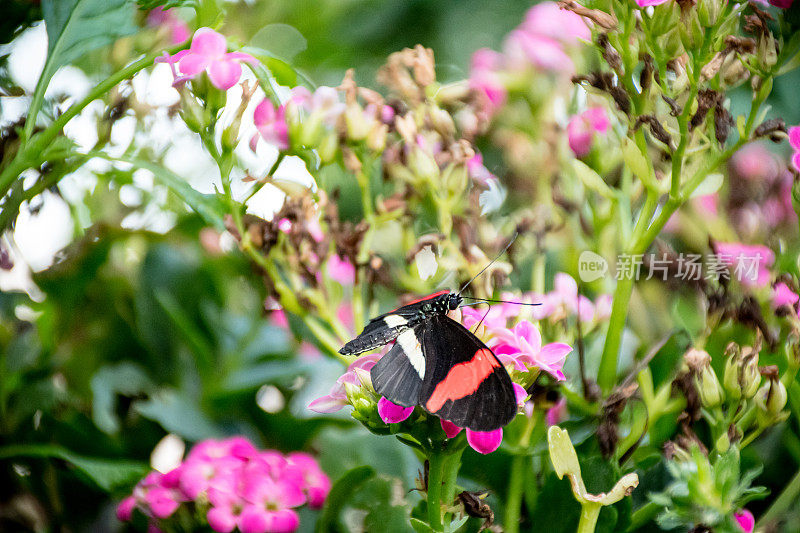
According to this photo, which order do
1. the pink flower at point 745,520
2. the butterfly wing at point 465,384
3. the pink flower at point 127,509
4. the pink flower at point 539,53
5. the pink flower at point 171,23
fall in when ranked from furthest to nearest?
1. the pink flower at point 539,53
2. the pink flower at point 171,23
3. the pink flower at point 127,509
4. the pink flower at point 745,520
5. the butterfly wing at point 465,384

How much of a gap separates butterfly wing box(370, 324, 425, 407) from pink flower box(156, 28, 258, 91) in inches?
7.7

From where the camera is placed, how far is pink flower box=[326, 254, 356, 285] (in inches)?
21.6

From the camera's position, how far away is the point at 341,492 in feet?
1.49

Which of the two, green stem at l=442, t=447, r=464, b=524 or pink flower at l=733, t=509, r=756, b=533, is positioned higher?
green stem at l=442, t=447, r=464, b=524

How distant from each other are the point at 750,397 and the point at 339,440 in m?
0.32

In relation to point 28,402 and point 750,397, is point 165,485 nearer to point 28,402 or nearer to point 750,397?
point 28,402

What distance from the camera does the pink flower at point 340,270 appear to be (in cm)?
55

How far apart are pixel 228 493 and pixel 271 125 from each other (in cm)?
25

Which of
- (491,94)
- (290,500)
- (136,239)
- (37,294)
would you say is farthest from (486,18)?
(290,500)

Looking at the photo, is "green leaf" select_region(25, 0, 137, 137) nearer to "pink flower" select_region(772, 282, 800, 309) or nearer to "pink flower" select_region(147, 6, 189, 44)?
"pink flower" select_region(147, 6, 189, 44)

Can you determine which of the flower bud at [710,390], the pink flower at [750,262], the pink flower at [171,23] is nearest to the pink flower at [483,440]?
the flower bud at [710,390]

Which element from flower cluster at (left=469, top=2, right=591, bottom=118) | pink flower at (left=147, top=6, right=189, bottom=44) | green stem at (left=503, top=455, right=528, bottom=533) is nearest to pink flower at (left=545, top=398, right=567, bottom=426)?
green stem at (left=503, top=455, right=528, bottom=533)

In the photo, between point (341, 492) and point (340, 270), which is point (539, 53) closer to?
point (340, 270)

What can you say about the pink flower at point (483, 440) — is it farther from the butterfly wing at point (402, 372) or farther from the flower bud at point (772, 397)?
the flower bud at point (772, 397)
